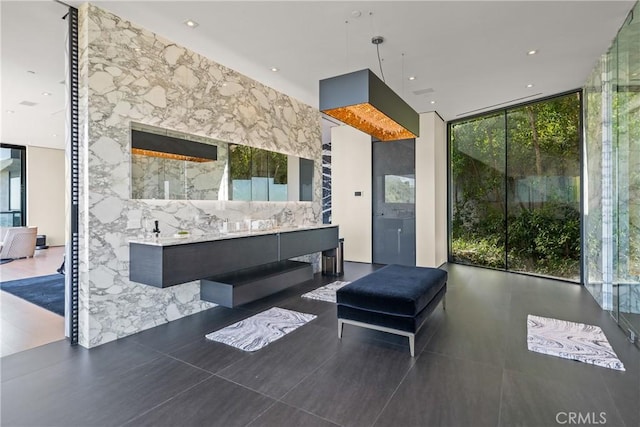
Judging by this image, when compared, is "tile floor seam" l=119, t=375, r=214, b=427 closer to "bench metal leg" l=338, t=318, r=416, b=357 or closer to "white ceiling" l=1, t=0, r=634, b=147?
"bench metal leg" l=338, t=318, r=416, b=357

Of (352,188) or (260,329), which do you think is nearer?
(260,329)

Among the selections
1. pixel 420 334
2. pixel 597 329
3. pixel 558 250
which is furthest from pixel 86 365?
pixel 558 250

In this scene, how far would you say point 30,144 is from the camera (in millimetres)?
9891

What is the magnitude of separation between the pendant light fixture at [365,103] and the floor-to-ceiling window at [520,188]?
3.34 meters

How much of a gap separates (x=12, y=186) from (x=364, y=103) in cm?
1180

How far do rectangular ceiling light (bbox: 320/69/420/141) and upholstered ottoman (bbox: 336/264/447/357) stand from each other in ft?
5.82

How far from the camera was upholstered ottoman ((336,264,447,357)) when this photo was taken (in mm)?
3053

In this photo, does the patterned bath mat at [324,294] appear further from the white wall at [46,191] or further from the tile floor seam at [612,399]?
the white wall at [46,191]

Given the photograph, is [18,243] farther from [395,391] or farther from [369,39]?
[395,391]

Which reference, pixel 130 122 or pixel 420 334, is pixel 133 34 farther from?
pixel 420 334

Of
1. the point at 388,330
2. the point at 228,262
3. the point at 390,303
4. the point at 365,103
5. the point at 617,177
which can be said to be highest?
the point at 365,103

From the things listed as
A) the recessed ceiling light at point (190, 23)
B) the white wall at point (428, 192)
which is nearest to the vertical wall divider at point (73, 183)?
the recessed ceiling light at point (190, 23)

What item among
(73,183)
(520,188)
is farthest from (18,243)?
(520,188)

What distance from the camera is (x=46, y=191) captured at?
34.2ft
